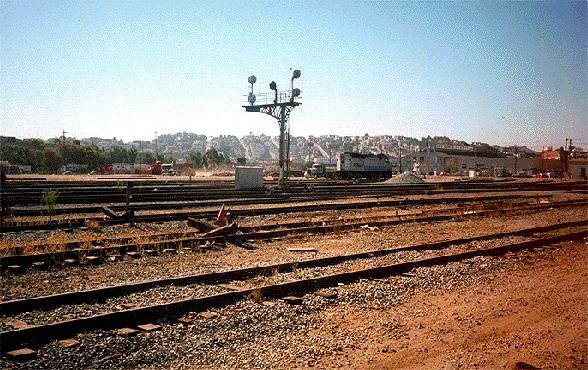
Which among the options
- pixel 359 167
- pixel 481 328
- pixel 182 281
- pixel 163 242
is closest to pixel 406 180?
pixel 359 167

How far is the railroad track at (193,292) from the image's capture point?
5.88 metres

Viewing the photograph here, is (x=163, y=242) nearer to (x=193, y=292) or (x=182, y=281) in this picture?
(x=182, y=281)

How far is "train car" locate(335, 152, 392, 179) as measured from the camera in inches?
2106

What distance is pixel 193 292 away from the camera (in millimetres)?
7531

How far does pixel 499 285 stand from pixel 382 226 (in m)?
7.55

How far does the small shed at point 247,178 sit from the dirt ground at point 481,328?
21.7m

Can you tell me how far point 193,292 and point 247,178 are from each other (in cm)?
2224

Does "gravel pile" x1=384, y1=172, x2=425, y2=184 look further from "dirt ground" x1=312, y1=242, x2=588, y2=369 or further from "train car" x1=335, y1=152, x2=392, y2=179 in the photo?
"dirt ground" x1=312, y1=242, x2=588, y2=369

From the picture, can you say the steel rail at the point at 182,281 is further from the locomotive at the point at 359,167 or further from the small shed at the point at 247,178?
the locomotive at the point at 359,167

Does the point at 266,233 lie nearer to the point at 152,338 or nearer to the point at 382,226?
the point at 382,226

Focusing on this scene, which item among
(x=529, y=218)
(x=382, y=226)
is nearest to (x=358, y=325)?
(x=382, y=226)

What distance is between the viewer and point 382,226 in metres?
16.2

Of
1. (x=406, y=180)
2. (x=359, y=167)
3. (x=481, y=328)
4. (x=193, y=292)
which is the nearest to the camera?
(x=481, y=328)

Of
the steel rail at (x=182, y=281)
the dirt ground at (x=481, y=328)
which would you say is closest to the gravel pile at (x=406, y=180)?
the steel rail at (x=182, y=281)
